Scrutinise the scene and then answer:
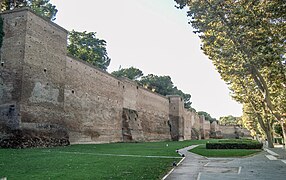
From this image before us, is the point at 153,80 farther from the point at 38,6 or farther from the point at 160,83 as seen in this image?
the point at 38,6

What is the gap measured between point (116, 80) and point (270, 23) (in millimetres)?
20432

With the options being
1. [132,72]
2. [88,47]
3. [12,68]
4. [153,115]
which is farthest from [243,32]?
[132,72]

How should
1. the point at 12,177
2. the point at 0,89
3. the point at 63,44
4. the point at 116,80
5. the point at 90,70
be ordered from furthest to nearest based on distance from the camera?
the point at 116,80 < the point at 90,70 < the point at 63,44 < the point at 0,89 < the point at 12,177

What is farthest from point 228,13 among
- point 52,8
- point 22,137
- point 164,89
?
point 164,89

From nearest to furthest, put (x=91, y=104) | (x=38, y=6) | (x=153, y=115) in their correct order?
1. (x=91, y=104)
2. (x=38, y=6)
3. (x=153, y=115)

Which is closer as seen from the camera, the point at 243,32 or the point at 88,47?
the point at 243,32

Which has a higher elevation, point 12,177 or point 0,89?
point 0,89

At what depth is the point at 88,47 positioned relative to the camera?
1761 inches

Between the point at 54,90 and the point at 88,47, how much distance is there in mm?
26749

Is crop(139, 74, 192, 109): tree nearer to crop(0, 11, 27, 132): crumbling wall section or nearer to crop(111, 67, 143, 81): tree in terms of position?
crop(111, 67, 143, 81): tree

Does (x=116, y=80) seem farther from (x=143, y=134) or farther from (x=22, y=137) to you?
(x=22, y=137)

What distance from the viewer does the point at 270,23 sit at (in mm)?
10781

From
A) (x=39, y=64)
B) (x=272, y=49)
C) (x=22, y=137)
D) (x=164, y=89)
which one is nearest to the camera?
(x=272, y=49)

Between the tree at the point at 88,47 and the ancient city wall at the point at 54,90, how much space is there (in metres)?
11.8
